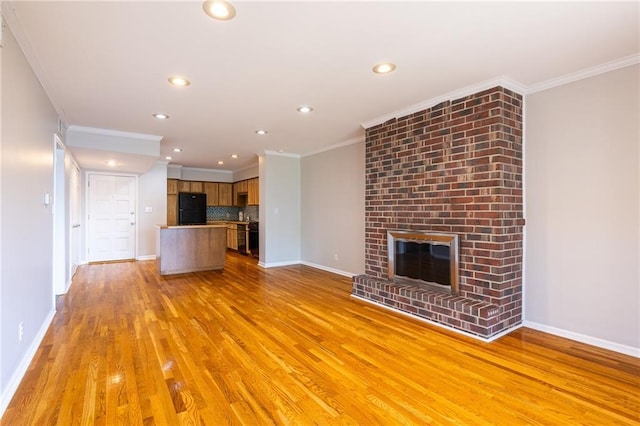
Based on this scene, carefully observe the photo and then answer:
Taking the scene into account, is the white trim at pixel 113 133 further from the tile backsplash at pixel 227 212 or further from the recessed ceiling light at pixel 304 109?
the tile backsplash at pixel 227 212

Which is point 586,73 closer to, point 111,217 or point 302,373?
point 302,373

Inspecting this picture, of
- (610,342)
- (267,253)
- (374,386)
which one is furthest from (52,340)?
(610,342)

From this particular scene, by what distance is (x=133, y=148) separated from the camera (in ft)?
15.6

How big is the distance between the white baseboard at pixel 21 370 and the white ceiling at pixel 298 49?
2.22 meters

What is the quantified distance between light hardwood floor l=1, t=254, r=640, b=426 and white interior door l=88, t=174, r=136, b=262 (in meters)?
3.80

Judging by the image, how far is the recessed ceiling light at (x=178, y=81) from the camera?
9.20 ft

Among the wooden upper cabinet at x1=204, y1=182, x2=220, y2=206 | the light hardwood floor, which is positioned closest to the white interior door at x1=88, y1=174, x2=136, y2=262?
the wooden upper cabinet at x1=204, y1=182, x2=220, y2=206

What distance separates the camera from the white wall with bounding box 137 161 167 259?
23.7 ft

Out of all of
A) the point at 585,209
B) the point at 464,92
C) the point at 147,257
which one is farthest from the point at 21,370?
the point at 147,257

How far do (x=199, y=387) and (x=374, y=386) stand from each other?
3.75ft

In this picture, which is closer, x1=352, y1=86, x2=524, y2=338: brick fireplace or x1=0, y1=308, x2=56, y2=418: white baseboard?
x1=0, y1=308, x2=56, y2=418: white baseboard

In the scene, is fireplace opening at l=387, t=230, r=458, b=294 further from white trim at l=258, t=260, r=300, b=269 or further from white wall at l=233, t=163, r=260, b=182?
white wall at l=233, t=163, r=260, b=182

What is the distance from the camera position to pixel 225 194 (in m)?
9.23

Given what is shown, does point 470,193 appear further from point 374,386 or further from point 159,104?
point 159,104
